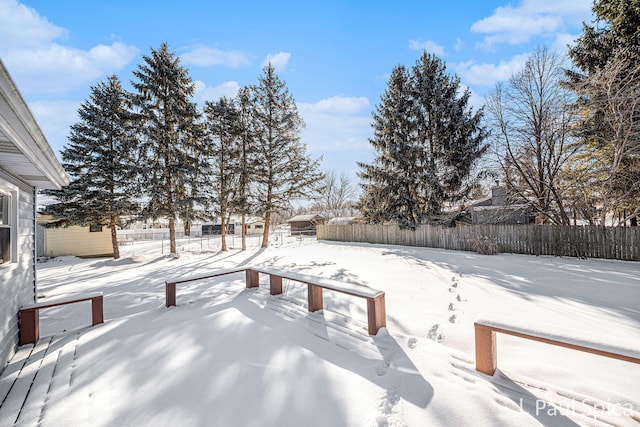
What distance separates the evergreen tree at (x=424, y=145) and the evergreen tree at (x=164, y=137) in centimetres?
1012

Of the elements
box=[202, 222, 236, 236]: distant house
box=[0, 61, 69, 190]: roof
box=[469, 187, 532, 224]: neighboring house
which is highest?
box=[0, 61, 69, 190]: roof

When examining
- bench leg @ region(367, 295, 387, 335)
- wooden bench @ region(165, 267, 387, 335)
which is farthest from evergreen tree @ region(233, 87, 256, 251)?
bench leg @ region(367, 295, 387, 335)

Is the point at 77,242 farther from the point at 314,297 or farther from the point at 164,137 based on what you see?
the point at 314,297

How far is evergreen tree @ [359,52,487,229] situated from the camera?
14211 millimetres

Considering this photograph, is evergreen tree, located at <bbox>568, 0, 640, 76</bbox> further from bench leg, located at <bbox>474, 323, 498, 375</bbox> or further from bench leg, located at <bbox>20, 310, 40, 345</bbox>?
bench leg, located at <bbox>20, 310, 40, 345</bbox>

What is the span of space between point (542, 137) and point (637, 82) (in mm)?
2890

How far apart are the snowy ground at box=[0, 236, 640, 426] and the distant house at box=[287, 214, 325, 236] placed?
24.4 meters

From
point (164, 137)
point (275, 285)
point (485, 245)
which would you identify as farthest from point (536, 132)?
point (164, 137)

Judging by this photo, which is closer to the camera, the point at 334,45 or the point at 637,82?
the point at 637,82

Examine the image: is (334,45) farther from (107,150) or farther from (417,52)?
(107,150)

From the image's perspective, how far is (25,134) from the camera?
89.1 inches

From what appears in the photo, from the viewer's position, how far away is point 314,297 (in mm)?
4328

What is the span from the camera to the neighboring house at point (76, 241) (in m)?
13.6

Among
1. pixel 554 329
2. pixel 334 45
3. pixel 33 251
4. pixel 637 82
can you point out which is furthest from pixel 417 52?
pixel 33 251
